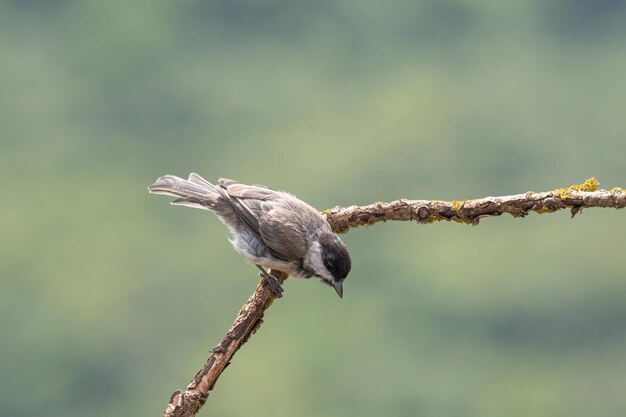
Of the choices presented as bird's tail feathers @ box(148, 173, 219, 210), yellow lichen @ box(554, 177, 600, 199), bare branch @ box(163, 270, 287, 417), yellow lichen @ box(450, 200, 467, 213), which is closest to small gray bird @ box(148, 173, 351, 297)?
bird's tail feathers @ box(148, 173, 219, 210)

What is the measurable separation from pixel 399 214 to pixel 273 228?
0.62m

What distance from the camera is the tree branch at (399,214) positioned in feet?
7.95

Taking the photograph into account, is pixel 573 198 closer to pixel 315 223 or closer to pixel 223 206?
pixel 315 223

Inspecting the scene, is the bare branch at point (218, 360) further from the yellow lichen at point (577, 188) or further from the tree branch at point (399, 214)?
the yellow lichen at point (577, 188)

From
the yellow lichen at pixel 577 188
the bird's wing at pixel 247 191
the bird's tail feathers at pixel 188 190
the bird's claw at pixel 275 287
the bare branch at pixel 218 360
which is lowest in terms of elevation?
the bare branch at pixel 218 360

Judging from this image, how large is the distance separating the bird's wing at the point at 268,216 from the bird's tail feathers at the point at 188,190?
0.20 ft

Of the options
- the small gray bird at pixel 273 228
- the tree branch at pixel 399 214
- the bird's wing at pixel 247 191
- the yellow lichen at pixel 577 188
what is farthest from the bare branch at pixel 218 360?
the yellow lichen at pixel 577 188

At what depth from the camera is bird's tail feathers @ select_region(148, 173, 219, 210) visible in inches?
131

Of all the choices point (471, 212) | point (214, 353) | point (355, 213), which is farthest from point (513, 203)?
point (214, 353)

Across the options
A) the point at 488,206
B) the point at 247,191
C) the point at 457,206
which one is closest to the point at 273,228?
the point at 247,191

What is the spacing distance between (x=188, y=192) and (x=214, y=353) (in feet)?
3.40

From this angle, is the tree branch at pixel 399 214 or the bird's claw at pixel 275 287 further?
the bird's claw at pixel 275 287

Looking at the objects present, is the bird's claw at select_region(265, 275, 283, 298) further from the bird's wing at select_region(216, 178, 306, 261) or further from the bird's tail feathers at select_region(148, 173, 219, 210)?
the bird's tail feathers at select_region(148, 173, 219, 210)

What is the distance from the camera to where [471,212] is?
111 inches
